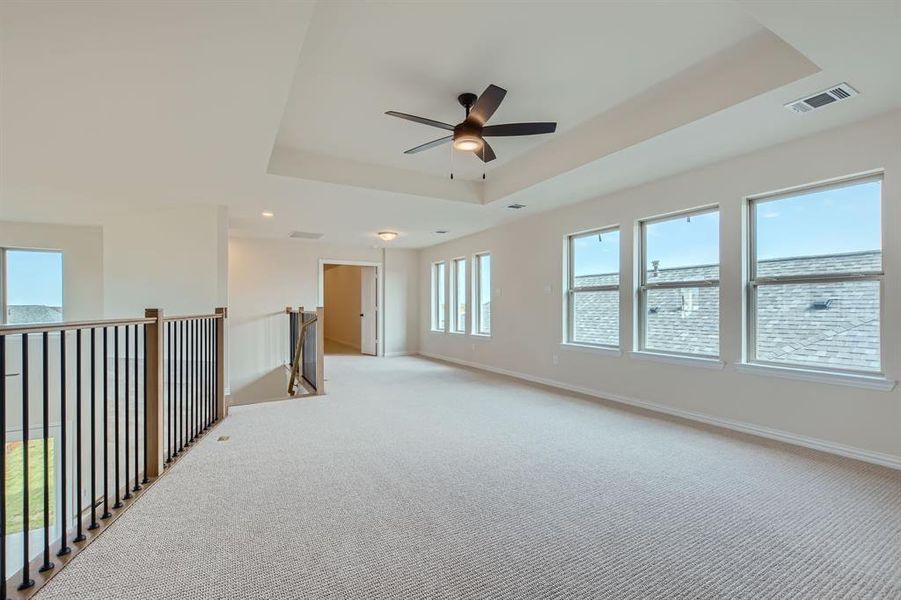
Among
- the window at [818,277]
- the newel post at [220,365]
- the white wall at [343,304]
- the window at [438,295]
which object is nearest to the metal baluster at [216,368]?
the newel post at [220,365]

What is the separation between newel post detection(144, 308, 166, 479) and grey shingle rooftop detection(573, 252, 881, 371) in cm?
445

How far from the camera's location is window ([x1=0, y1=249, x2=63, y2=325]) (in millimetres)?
5816

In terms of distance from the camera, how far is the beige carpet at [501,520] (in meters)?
1.69

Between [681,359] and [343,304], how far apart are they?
949cm

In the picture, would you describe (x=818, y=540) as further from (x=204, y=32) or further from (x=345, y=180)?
(x=345, y=180)

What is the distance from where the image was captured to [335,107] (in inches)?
132

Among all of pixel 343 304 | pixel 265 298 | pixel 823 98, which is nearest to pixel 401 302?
pixel 265 298

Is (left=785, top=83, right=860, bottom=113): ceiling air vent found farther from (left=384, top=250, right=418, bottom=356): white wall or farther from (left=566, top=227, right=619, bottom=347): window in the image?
(left=384, top=250, right=418, bottom=356): white wall

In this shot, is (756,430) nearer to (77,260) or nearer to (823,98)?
(823,98)

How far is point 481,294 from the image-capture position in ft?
24.8

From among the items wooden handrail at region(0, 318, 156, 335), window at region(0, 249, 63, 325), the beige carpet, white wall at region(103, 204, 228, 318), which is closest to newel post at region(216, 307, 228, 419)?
the beige carpet

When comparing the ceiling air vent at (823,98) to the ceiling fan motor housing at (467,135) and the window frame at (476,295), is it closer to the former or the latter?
the ceiling fan motor housing at (467,135)

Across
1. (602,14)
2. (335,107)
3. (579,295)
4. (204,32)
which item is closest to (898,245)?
(602,14)

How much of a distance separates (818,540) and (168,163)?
197 inches
